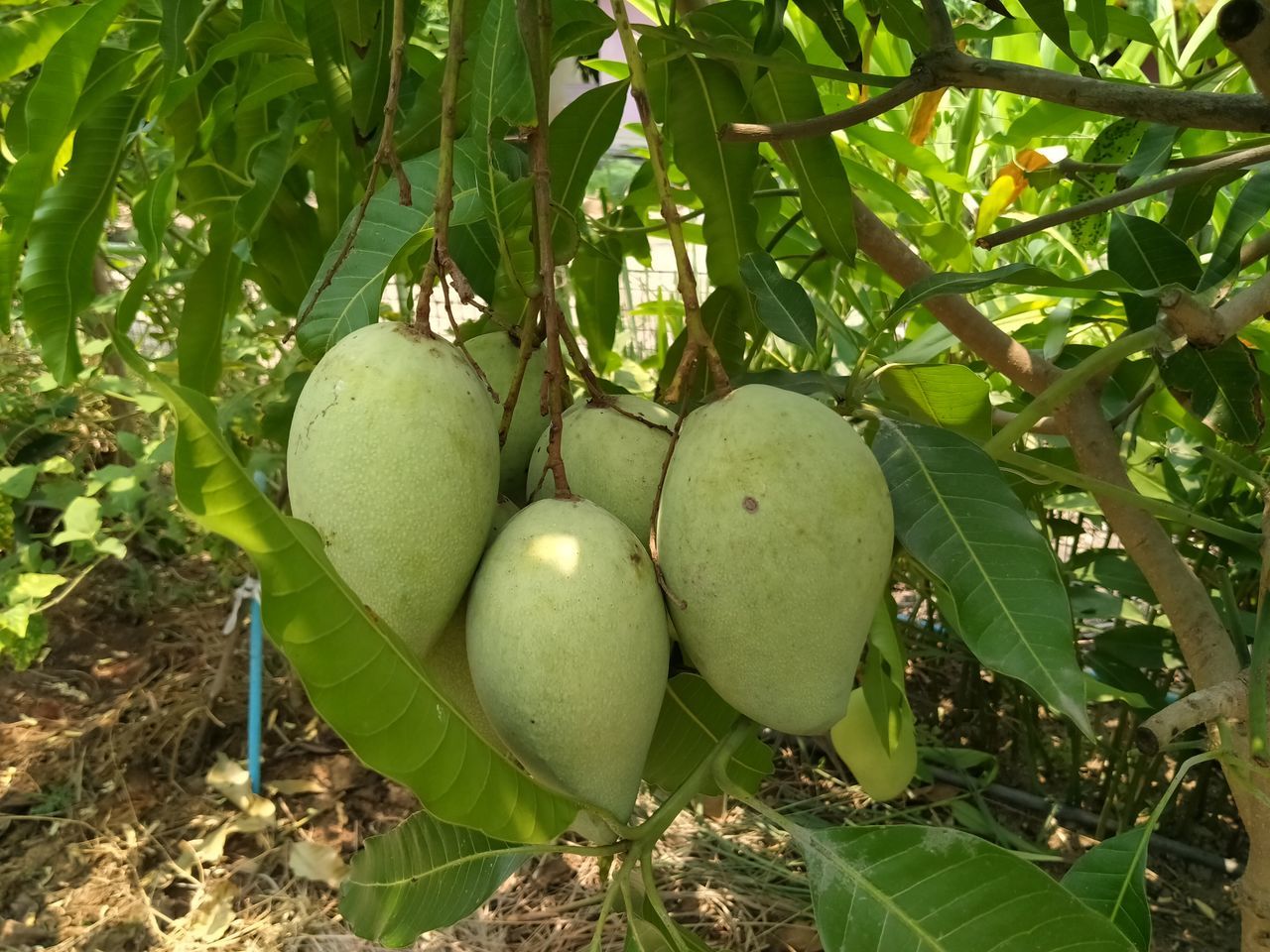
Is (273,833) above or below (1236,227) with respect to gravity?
below

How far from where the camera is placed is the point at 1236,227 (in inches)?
29.1

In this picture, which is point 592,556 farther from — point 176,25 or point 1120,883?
point 176,25

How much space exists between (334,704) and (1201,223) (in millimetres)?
837

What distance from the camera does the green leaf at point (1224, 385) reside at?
771mm

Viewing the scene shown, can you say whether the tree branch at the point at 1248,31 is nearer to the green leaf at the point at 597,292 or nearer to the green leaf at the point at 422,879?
the green leaf at the point at 422,879

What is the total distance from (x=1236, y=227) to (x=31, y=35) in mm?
1022

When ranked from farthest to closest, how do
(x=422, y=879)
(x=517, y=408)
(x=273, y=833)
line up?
(x=273, y=833)
(x=517, y=408)
(x=422, y=879)

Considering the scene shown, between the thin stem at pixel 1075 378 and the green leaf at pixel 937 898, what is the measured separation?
257 millimetres

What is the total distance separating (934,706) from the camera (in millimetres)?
1881

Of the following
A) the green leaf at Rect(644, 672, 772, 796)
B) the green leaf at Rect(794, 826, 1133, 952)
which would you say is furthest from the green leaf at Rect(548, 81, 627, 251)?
the green leaf at Rect(794, 826, 1133, 952)

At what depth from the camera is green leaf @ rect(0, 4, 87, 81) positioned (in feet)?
2.86

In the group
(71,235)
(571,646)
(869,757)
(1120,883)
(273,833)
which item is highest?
(71,235)

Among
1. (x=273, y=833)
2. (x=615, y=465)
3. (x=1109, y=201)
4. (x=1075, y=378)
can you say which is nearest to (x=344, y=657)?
(x=615, y=465)

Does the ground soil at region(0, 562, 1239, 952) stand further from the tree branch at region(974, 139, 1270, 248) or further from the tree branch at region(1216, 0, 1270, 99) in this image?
the tree branch at region(1216, 0, 1270, 99)
